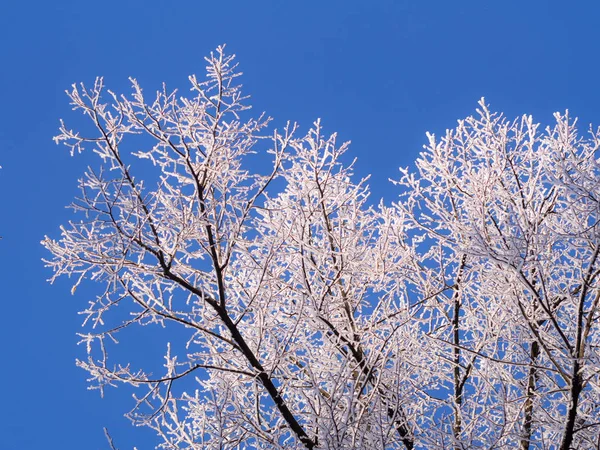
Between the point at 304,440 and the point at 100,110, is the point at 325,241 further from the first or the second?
the point at 100,110

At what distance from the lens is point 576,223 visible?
4586mm

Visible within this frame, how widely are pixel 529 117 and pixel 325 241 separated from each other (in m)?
2.58

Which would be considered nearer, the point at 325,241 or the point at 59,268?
the point at 59,268

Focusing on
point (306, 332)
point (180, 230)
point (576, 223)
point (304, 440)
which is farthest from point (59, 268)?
point (576, 223)

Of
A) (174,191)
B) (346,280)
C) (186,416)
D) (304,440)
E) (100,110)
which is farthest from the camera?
(186,416)

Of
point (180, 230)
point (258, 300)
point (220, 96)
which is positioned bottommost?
point (258, 300)

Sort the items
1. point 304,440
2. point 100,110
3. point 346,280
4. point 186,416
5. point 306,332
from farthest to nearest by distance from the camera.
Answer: point 306,332
point 186,416
point 346,280
point 304,440
point 100,110

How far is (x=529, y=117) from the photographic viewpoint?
638 cm

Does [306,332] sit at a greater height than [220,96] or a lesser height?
lesser

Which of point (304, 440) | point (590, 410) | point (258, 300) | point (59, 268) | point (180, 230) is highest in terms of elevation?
point (59, 268)

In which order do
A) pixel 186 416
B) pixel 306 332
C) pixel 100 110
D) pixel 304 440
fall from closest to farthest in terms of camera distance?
pixel 100 110 < pixel 304 440 < pixel 186 416 < pixel 306 332

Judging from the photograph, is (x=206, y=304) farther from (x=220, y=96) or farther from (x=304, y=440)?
(x=220, y=96)

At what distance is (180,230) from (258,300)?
0.85 meters

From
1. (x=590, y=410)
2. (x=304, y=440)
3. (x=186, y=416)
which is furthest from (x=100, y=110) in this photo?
(x=590, y=410)
